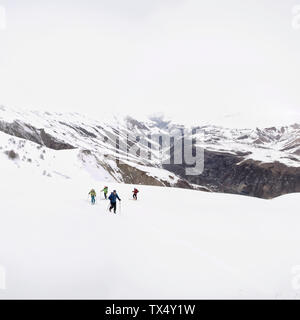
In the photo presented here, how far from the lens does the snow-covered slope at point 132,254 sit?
16.6 ft

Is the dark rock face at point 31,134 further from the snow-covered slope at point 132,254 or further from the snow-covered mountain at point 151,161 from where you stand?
the snow-covered slope at point 132,254

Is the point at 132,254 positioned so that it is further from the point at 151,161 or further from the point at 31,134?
the point at 151,161

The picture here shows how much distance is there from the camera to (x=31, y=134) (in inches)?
2982

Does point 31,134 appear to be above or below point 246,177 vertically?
above

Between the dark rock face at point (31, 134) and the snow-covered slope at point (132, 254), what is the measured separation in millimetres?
66246

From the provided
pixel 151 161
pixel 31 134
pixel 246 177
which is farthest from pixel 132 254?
pixel 246 177

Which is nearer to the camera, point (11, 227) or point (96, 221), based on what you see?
point (11, 227)

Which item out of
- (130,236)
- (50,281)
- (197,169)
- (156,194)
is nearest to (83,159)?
(156,194)

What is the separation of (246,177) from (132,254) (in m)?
175

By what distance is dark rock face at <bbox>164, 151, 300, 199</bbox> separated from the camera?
149 meters

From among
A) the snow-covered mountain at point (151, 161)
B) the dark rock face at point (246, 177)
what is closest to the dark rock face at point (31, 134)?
the snow-covered mountain at point (151, 161)

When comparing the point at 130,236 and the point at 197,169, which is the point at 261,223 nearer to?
the point at 130,236

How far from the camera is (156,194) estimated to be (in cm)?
1734
